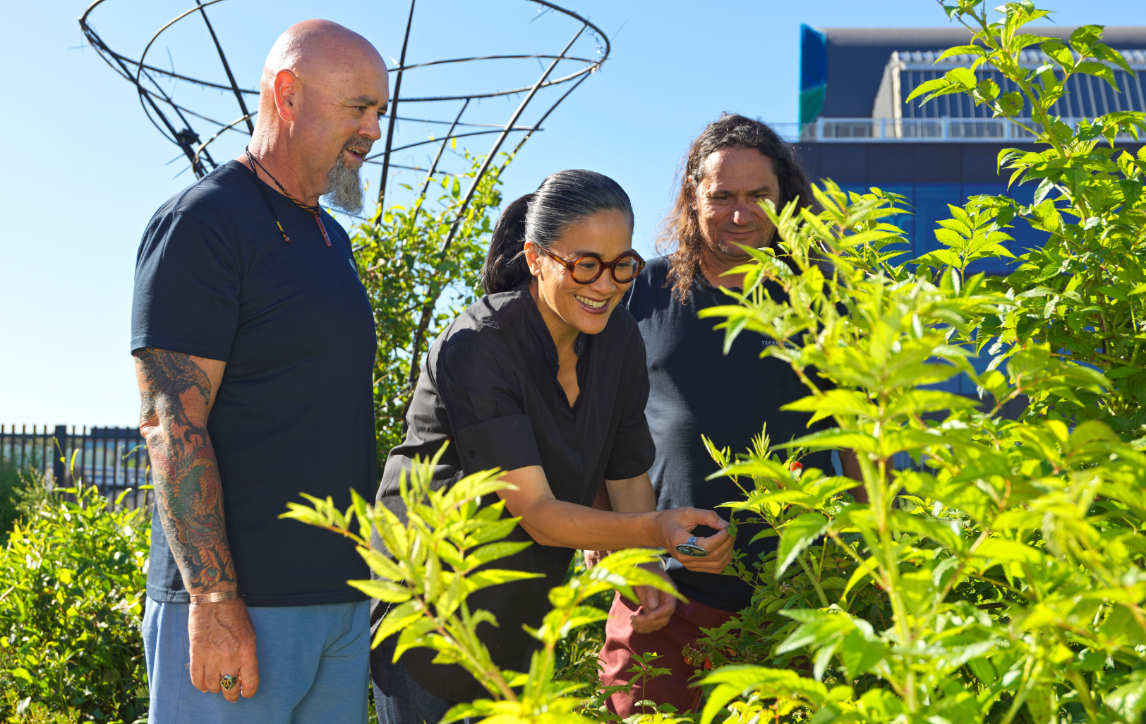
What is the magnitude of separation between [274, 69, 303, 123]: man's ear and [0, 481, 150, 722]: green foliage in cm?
263

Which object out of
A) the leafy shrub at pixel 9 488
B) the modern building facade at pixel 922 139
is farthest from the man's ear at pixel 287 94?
the modern building facade at pixel 922 139

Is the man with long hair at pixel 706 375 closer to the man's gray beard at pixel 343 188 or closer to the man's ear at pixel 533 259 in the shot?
the man's ear at pixel 533 259

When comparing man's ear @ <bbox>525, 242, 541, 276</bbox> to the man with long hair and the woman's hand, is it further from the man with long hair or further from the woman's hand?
the woman's hand

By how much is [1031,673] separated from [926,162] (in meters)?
32.9

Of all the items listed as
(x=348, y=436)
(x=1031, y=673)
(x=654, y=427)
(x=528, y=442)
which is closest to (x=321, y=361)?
(x=348, y=436)

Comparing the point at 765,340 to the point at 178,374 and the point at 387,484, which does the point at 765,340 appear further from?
the point at 178,374

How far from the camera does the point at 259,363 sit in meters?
1.89

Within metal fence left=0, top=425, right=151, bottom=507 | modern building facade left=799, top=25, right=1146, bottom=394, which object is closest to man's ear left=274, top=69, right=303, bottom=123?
metal fence left=0, top=425, right=151, bottom=507

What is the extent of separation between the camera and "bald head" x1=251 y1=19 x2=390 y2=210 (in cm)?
207

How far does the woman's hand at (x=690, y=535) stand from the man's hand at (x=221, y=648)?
35.3 inches

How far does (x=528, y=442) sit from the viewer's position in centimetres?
182

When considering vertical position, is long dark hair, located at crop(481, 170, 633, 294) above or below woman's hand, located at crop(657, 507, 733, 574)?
above

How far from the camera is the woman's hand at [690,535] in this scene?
5.15ft

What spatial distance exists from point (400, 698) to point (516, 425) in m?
0.74
